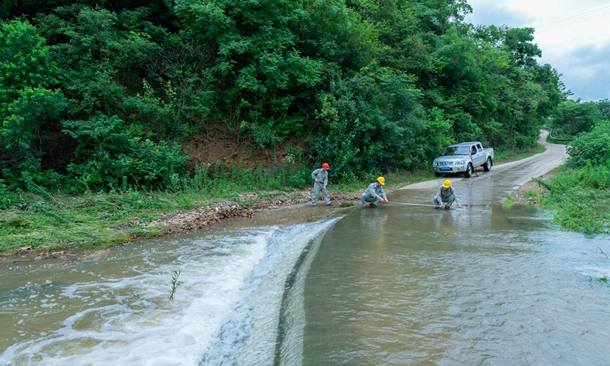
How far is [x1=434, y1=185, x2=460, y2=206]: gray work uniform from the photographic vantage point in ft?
38.0

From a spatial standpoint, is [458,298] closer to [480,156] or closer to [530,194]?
[530,194]

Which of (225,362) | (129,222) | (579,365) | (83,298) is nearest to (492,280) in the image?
(579,365)

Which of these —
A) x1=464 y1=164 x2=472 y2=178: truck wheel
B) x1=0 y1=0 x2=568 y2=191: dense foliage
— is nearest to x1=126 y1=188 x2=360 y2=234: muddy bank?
x1=0 y1=0 x2=568 y2=191: dense foliage

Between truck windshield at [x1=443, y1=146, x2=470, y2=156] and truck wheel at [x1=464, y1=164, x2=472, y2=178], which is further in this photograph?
truck windshield at [x1=443, y1=146, x2=470, y2=156]

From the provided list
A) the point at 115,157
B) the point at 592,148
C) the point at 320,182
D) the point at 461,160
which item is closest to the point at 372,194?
the point at 320,182

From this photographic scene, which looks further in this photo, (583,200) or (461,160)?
(461,160)

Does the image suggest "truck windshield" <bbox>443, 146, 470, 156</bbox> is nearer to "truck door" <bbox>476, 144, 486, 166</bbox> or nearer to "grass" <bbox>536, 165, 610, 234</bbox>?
"truck door" <bbox>476, 144, 486, 166</bbox>

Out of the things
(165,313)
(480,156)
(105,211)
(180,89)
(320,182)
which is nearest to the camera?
(165,313)

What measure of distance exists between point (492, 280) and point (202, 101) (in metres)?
13.1

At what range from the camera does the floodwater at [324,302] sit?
3.85 m

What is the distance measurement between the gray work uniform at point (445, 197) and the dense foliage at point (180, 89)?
5.58 metres

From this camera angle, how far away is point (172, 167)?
13.6 metres

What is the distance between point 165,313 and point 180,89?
12228 mm

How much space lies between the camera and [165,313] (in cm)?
512
